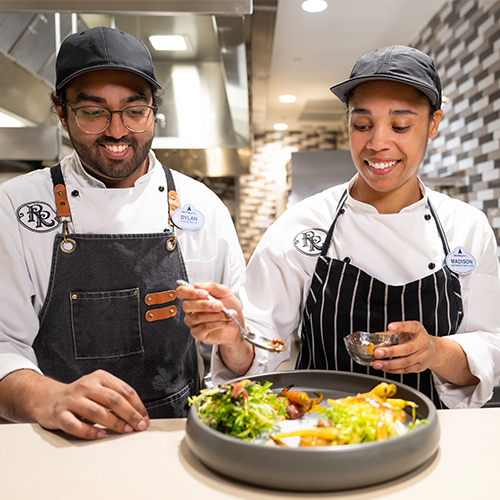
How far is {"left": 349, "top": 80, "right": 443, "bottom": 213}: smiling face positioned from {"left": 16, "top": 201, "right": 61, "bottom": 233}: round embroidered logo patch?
0.91m

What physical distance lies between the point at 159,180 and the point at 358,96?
681mm

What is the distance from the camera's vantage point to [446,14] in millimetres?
4016

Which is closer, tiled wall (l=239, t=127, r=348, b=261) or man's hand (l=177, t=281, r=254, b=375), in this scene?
man's hand (l=177, t=281, r=254, b=375)

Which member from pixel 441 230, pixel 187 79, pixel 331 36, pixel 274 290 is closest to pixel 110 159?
pixel 274 290

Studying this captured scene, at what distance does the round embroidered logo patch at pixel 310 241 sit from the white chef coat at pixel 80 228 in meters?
0.27

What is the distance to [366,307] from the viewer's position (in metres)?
1.37

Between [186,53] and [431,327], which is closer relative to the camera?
[431,327]

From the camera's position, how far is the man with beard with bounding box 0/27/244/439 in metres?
1.40

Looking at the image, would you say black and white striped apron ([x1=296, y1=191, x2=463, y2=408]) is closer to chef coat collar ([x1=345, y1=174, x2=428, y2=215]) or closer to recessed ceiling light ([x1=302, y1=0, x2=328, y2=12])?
chef coat collar ([x1=345, y1=174, x2=428, y2=215])

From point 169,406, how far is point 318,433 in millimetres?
804

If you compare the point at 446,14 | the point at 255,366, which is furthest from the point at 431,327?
the point at 446,14

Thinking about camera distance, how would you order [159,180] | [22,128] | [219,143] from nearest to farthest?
[159,180] → [22,128] → [219,143]

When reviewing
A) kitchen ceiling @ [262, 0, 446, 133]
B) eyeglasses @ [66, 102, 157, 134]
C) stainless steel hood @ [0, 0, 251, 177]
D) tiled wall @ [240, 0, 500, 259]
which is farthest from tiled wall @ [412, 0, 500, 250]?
eyeglasses @ [66, 102, 157, 134]

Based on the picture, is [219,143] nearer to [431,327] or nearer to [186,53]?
[186,53]
